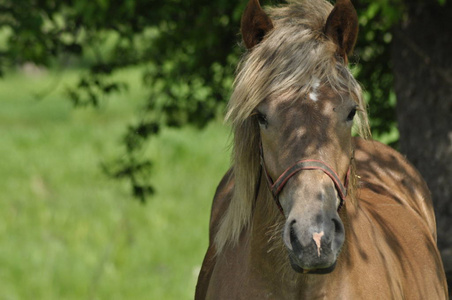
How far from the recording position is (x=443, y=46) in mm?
5180

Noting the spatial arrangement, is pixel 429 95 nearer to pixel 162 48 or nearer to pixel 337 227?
pixel 162 48

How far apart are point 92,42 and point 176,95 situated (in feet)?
3.19

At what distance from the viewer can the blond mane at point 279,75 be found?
120 inches

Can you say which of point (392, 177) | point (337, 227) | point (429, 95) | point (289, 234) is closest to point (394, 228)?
point (392, 177)

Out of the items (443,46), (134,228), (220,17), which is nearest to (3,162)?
(134,228)

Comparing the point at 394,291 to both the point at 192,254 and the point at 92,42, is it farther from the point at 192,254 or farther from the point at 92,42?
the point at 192,254

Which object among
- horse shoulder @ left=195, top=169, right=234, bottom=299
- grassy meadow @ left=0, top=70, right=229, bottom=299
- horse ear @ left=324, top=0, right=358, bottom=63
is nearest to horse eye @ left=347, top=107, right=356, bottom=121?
horse ear @ left=324, top=0, right=358, bottom=63

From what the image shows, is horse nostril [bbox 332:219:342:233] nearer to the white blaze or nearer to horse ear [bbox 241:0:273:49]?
the white blaze

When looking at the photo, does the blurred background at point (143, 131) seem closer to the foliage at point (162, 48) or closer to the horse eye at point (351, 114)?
the foliage at point (162, 48)

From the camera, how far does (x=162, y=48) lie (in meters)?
6.65

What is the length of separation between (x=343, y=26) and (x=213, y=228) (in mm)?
1712

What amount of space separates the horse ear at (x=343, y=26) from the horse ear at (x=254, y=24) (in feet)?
0.92

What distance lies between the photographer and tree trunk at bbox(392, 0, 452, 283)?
5180 millimetres

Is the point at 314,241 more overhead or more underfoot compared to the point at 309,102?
more underfoot
